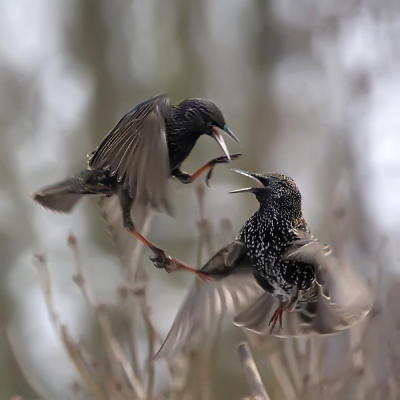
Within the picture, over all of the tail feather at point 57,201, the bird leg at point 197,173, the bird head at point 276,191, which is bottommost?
the tail feather at point 57,201

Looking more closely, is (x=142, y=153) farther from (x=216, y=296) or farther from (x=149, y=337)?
(x=149, y=337)

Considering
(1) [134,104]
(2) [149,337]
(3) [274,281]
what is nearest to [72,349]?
(2) [149,337]

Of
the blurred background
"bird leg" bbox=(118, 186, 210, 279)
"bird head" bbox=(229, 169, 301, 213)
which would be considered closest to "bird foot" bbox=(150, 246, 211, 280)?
"bird leg" bbox=(118, 186, 210, 279)

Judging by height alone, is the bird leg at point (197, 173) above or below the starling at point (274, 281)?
above

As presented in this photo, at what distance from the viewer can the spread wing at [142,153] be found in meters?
1.72

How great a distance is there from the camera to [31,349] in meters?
6.28

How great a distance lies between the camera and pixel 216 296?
2.36 metres

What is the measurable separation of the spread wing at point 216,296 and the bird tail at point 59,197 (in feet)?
1.94

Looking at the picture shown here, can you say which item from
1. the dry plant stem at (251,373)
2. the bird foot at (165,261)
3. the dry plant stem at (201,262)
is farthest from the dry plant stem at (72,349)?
the dry plant stem at (251,373)

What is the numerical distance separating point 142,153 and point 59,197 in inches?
30.7

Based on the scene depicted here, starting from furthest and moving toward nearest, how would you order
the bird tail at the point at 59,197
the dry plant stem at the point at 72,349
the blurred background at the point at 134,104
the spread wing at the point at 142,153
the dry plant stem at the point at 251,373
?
the blurred background at the point at 134,104 < the dry plant stem at the point at 72,349 < the bird tail at the point at 59,197 < the dry plant stem at the point at 251,373 < the spread wing at the point at 142,153

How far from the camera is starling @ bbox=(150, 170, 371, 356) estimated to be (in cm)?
189

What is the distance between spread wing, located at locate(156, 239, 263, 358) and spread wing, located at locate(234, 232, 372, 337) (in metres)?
0.07

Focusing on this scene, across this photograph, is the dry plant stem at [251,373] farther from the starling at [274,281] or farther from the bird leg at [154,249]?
the bird leg at [154,249]
